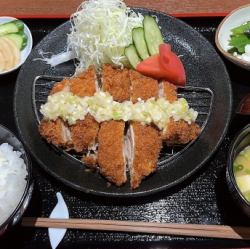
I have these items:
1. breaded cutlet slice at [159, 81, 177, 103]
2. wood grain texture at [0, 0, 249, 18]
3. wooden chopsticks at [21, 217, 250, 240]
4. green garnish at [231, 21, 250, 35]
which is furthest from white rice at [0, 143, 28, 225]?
green garnish at [231, 21, 250, 35]

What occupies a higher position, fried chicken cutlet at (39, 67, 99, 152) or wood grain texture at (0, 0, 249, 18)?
wood grain texture at (0, 0, 249, 18)

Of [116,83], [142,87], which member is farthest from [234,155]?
[116,83]

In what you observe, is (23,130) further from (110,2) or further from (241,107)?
(241,107)

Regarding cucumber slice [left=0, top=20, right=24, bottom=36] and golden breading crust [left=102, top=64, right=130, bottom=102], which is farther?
cucumber slice [left=0, top=20, right=24, bottom=36]

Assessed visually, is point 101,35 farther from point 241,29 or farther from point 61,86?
point 241,29

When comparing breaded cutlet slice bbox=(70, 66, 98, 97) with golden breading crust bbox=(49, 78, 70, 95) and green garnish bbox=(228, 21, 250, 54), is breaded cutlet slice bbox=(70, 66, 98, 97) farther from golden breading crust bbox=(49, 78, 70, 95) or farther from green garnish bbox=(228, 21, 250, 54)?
green garnish bbox=(228, 21, 250, 54)

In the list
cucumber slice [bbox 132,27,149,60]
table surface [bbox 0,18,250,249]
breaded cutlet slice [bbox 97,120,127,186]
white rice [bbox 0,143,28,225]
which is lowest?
table surface [bbox 0,18,250,249]

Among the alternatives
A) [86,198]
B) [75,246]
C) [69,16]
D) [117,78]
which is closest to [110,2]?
[69,16]

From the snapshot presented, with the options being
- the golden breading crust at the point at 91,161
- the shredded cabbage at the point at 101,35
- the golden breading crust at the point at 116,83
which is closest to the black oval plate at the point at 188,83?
the golden breading crust at the point at 91,161
